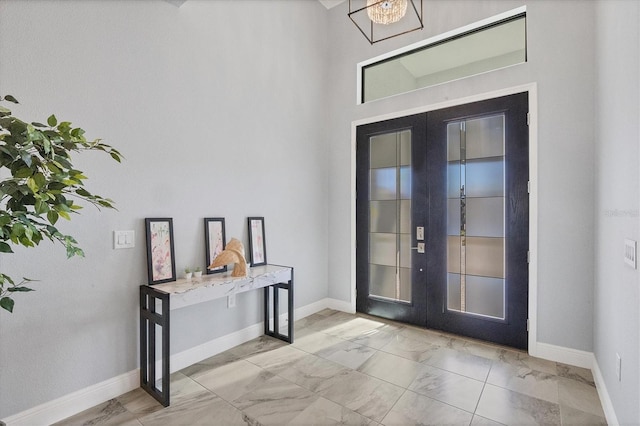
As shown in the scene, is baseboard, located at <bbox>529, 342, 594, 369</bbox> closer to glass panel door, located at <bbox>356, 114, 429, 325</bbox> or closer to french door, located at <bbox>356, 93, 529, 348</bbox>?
french door, located at <bbox>356, 93, 529, 348</bbox>

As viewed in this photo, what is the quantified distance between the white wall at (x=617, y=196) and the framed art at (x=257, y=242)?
2.72 m

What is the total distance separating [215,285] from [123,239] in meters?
0.73

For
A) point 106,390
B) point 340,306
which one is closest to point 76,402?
point 106,390

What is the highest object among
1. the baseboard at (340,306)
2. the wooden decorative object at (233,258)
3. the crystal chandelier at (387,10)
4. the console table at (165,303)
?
the crystal chandelier at (387,10)

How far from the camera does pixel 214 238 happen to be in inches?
111

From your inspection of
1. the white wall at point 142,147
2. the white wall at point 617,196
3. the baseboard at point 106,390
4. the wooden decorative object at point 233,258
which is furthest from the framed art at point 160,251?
the white wall at point 617,196

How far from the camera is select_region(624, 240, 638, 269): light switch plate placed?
1490 mm

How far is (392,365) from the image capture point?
8.65ft

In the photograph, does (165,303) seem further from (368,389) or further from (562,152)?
(562,152)

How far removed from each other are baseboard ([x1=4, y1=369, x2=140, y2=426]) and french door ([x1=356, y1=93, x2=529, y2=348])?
256cm

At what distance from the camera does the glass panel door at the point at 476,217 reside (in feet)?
9.87

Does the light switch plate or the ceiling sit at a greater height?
the ceiling

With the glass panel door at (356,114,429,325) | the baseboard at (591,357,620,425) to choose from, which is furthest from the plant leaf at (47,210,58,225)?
the glass panel door at (356,114,429,325)

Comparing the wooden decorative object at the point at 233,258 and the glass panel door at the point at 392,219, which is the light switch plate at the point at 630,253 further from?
the wooden decorative object at the point at 233,258
